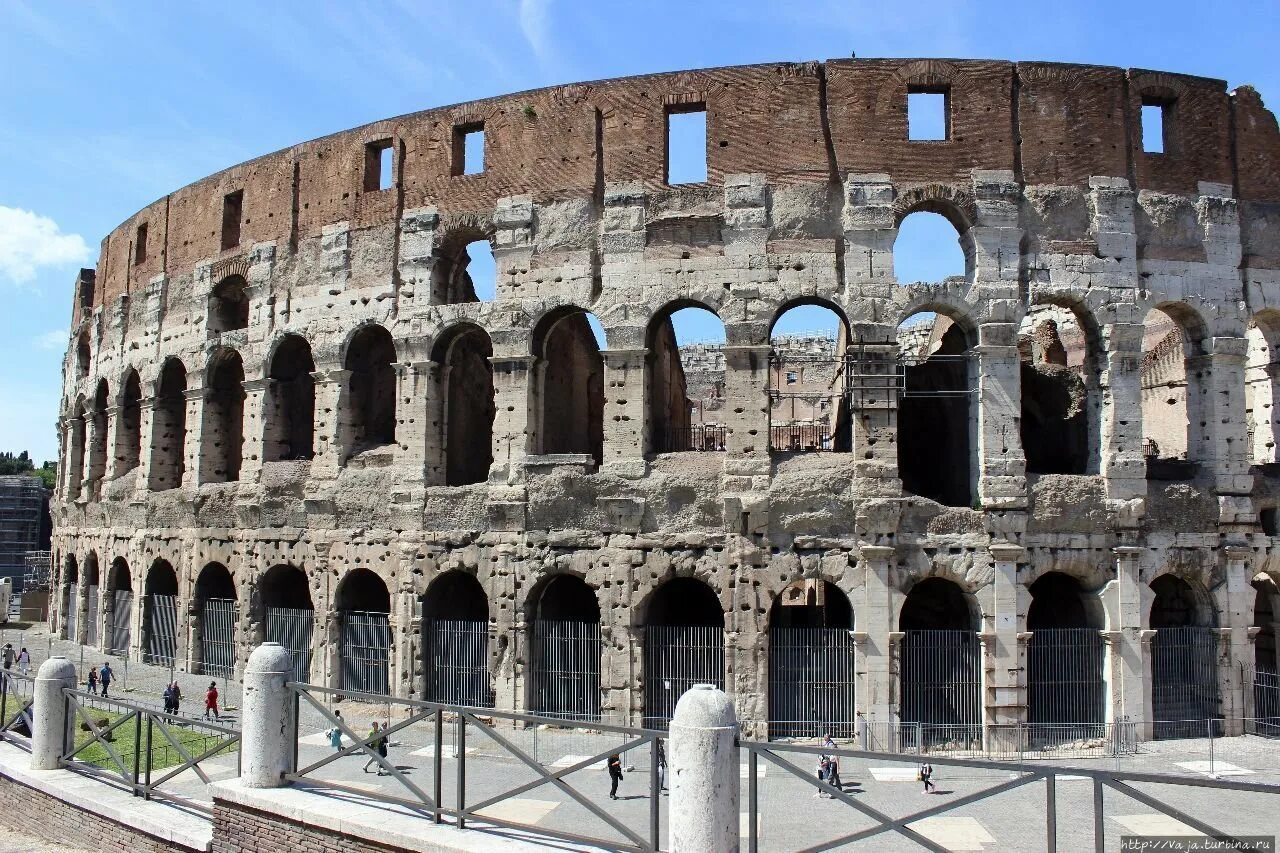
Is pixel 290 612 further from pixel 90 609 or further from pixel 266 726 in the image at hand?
pixel 266 726

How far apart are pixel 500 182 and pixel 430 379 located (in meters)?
3.63

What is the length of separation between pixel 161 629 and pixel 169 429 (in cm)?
447

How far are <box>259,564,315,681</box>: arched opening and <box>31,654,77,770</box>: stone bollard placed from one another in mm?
7992

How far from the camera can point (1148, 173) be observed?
16234mm

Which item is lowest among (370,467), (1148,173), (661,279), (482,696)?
(482,696)

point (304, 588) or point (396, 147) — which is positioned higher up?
point (396, 147)

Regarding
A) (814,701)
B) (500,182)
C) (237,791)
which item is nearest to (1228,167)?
(814,701)

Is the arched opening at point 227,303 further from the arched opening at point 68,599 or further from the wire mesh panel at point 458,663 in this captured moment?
the arched opening at point 68,599

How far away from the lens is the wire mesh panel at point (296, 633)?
61.3 ft

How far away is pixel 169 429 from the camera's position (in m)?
23.0

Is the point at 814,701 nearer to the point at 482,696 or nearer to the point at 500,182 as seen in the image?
the point at 482,696

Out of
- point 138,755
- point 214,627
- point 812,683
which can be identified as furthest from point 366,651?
point 138,755

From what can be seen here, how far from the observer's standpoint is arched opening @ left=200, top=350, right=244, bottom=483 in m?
21.1

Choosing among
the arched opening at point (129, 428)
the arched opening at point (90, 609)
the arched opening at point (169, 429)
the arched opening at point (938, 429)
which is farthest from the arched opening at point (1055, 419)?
the arched opening at point (90, 609)
